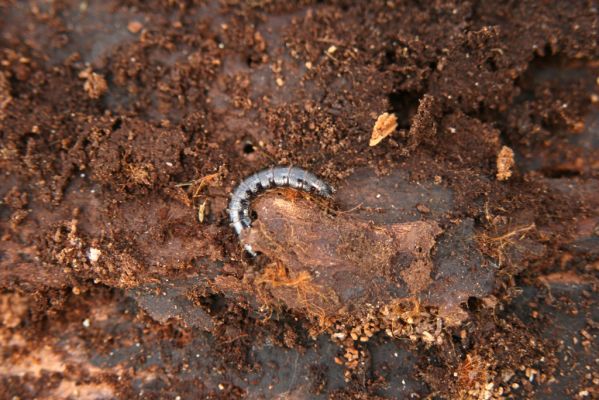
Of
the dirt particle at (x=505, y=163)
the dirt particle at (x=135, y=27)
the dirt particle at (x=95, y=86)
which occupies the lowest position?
the dirt particle at (x=505, y=163)

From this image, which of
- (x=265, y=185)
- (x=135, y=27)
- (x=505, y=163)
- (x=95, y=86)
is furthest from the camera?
(x=135, y=27)

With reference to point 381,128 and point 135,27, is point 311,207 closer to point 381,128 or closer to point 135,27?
point 381,128

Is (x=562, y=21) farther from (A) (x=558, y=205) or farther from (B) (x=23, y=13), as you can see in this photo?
(B) (x=23, y=13)

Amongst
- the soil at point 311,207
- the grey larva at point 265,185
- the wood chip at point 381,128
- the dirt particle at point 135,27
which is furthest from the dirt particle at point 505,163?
the dirt particle at point 135,27

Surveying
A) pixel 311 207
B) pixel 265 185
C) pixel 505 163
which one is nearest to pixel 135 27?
pixel 265 185

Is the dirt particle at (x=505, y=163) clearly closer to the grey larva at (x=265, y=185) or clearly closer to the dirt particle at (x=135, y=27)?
the grey larva at (x=265, y=185)

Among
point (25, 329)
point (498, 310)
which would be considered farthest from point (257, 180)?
point (25, 329)

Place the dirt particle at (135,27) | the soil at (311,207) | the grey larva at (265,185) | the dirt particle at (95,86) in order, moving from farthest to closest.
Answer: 1. the dirt particle at (135,27)
2. the dirt particle at (95,86)
3. the grey larva at (265,185)
4. the soil at (311,207)
